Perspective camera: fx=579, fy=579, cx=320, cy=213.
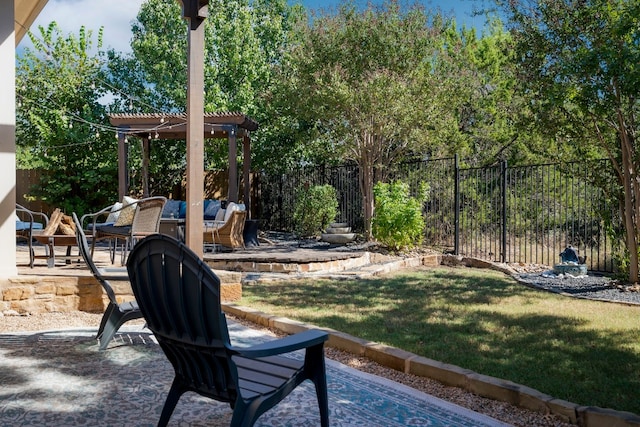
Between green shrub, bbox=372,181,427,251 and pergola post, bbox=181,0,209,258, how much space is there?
5452 mm

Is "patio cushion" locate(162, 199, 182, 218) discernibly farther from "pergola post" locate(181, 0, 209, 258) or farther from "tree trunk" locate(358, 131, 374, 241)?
"pergola post" locate(181, 0, 209, 258)

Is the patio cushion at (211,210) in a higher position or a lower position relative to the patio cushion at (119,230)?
higher

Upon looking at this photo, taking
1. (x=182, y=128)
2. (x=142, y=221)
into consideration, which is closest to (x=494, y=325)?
(x=142, y=221)

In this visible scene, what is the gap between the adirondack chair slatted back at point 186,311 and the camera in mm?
2064

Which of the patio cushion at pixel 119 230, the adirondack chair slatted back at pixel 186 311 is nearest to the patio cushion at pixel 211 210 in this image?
the patio cushion at pixel 119 230

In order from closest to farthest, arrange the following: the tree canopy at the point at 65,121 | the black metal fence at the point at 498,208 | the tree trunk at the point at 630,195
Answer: the tree trunk at the point at 630,195 < the black metal fence at the point at 498,208 < the tree canopy at the point at 65,121

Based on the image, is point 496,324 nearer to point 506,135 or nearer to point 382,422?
point 382,422

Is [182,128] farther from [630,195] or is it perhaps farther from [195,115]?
[630,195]

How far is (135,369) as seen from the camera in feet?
11.6

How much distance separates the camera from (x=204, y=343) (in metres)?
2.12

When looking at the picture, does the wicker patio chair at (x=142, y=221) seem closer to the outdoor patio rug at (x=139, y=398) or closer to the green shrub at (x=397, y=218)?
the outdoor patio rug at (x=139, y=398)

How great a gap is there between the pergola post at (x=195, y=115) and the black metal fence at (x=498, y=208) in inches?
197

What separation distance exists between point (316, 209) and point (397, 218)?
332 centimetres

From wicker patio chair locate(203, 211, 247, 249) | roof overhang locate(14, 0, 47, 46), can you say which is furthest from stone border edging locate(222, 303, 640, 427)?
wicker patio chair locate(203, 211, 247, 249)
